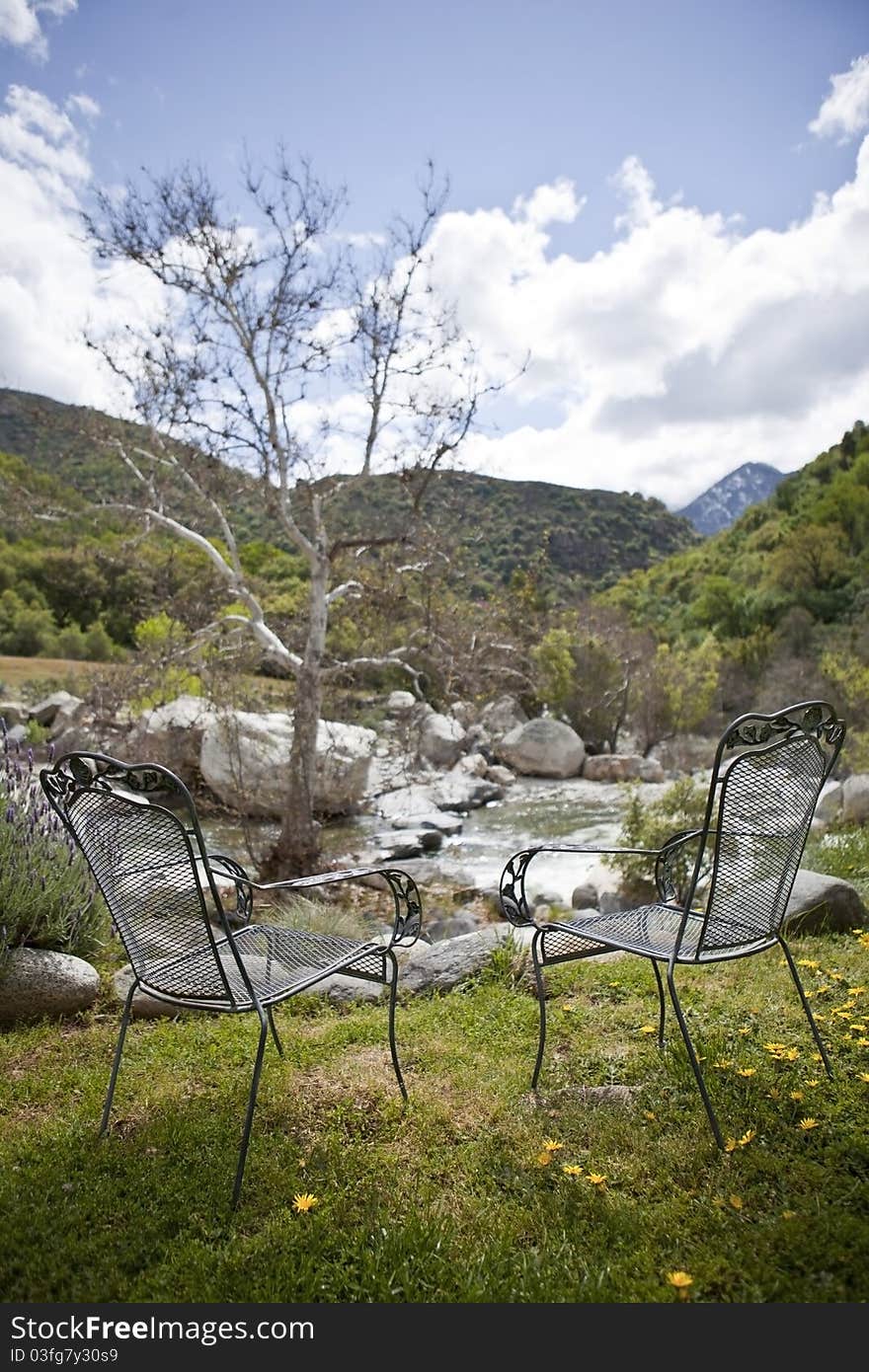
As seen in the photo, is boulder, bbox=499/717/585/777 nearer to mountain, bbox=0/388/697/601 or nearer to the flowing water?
the flowing water

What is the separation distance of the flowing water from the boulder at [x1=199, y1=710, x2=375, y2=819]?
17.0 inches

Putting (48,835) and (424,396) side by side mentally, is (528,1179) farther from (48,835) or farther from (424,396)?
(424,396)

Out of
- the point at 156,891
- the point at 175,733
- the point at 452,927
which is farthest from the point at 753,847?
the point at 175,733

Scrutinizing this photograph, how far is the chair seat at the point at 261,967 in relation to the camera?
94.5 inches

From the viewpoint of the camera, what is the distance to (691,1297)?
173 centimetres

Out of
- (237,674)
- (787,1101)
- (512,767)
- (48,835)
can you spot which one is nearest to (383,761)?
(237,674)

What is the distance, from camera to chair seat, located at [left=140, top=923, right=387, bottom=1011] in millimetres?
2400

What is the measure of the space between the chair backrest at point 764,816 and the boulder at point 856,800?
19.4 feet

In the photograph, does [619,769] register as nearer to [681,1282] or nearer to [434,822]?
[434,822]

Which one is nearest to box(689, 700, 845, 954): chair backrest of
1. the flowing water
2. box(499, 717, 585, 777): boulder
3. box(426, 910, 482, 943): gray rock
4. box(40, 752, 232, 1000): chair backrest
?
box(40, 752, 232, 1000): chair backrest

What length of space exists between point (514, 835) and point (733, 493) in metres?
107

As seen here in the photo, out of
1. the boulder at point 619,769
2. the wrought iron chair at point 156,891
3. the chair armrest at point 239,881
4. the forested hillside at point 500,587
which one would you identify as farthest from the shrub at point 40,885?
the boulder at point 619,769

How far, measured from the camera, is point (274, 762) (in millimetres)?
10805

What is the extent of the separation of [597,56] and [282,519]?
5123 millimetres
